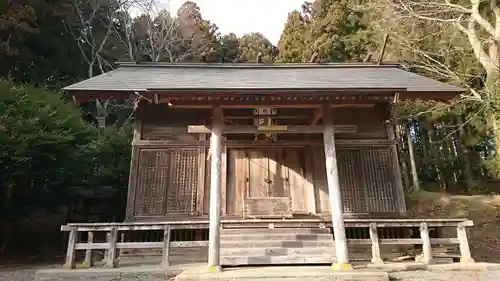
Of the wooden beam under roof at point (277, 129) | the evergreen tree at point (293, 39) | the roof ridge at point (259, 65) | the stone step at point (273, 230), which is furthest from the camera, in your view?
the evergreen tree at point (293, 39)

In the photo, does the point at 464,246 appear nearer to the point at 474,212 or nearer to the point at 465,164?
the point at 474,212

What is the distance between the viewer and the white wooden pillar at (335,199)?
243 inches

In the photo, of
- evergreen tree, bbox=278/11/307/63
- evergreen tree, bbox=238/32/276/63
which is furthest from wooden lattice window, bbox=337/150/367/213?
evergreen tree, bbox=238/32/276/63

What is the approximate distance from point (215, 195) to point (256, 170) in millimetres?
2897

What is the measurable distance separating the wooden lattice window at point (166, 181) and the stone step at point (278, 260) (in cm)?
218

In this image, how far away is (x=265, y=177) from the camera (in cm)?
922

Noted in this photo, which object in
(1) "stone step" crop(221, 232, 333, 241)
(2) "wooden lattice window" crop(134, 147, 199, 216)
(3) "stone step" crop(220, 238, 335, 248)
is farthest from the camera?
(2) "wooden lattice window" crop(134, 147, 199, 216)

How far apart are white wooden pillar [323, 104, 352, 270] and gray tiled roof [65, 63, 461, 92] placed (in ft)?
2.48

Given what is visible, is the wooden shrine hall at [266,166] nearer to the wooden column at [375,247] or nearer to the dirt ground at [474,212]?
the wooden column at [375,247]

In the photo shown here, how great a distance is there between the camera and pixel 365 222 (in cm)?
729

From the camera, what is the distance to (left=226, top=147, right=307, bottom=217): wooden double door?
8.98m

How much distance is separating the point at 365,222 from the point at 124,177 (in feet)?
26.0

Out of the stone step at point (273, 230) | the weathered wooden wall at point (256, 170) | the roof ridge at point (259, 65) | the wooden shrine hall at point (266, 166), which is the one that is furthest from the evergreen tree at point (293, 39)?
the stone step at point (273, 230)

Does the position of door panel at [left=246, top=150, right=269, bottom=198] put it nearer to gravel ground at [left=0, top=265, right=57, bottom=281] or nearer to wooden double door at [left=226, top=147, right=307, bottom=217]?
wooden double door at [left=226, top=147, right=307, bottom=217]
